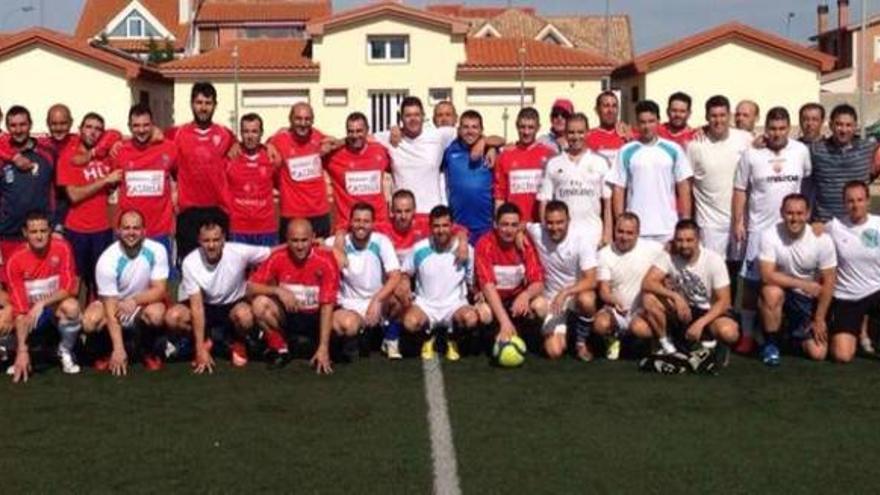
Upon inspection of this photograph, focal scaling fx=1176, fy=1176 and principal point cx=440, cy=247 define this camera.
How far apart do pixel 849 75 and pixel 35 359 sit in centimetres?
5886

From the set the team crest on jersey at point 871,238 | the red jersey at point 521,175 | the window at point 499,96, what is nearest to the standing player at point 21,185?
the red jersey at point 521,175

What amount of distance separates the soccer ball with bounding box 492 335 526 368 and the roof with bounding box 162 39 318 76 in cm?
3507

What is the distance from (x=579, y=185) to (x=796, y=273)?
154 cm

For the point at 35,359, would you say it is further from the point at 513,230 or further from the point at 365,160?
the point at 513,230

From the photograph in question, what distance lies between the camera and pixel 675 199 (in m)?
8.15

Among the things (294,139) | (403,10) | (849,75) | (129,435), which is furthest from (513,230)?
(849,75)

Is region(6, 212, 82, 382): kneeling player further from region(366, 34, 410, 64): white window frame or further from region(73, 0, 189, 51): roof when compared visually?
region(73, 0, 189, 51): roof

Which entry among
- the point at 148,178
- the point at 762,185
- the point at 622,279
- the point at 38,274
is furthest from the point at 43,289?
the point at 762,185

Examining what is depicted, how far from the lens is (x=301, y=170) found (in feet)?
26.8

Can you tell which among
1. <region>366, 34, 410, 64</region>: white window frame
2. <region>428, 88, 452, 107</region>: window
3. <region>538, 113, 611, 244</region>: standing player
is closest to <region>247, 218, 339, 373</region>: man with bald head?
<region>538, 113, 611, 244</region>: standing player

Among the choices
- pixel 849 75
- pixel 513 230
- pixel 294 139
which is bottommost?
pixel 513 230

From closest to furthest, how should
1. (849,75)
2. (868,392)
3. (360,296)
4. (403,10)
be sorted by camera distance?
(868,392) < (360,296) < (403,10) < (849,75)

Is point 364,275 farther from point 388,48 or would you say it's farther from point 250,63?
point 388,48

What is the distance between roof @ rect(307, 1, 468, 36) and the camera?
41.6 m
